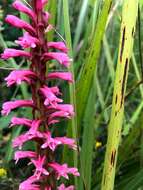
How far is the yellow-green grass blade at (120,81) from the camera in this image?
103cm

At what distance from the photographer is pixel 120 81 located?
3.44 ft

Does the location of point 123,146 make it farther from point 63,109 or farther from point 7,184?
point 63,109

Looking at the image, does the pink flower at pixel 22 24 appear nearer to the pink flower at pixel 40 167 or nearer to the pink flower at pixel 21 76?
the pink flower at pixel 21 76

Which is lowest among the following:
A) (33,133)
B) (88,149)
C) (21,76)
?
(88,149)

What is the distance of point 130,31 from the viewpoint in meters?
1.03

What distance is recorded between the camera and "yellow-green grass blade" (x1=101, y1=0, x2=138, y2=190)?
1025mm

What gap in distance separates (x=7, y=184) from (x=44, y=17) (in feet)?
2.79

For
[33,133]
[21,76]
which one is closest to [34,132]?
[33,133]

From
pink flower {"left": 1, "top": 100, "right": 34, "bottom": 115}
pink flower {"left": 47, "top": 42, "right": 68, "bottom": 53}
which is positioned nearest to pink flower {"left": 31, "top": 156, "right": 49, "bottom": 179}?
pink flower {"left": 1, "top": 100, "right": 34, "bottom": 115}

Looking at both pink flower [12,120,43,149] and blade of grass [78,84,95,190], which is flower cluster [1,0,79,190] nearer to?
pink flower [12,120,43,149]

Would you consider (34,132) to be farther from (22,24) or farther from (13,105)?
(22,24)

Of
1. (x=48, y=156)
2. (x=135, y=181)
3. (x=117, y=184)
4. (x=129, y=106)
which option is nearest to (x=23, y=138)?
(x=48, y=156)

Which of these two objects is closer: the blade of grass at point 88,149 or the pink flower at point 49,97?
the pink flower at point 49,97

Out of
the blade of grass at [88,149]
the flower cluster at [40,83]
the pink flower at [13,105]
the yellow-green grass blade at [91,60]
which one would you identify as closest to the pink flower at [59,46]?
the flower cluster at [40,83]
